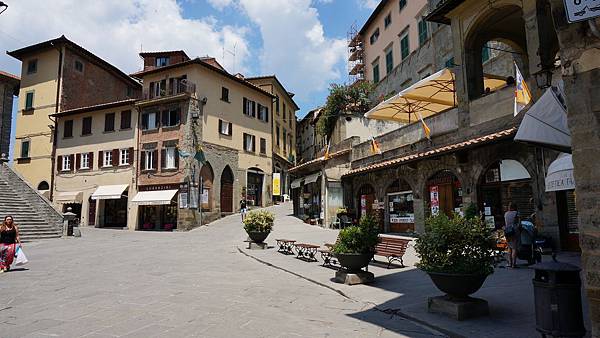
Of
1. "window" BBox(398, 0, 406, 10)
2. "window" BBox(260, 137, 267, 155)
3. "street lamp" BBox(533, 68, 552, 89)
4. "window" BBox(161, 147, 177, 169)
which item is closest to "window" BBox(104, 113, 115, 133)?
"window" BBox(161, 147, 177, 169)

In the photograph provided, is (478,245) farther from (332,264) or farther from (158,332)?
(332,264)

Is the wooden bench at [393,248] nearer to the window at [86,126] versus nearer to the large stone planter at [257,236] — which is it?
the large stone planter at [257,236]

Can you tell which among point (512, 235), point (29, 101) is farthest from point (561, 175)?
point (29, 101)

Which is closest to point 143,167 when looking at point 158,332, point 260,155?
point 260,155

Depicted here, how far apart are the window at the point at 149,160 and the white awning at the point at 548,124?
28066mm

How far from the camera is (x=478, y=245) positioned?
5.81 meters

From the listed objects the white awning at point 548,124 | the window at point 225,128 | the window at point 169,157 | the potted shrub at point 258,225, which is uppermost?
the window at point 225,128

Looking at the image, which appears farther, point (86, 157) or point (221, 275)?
point (86, 157)

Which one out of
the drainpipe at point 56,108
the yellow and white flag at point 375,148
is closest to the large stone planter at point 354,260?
the yellow and white flag at point 375,148

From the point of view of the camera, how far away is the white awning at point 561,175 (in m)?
8.70

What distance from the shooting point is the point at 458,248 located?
229 inches

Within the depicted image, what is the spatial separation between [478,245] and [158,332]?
15.0 ft

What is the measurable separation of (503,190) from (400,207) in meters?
6.19

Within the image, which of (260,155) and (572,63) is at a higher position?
(260,155)
